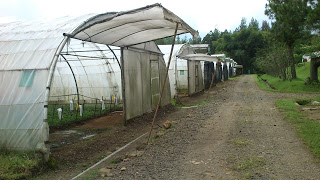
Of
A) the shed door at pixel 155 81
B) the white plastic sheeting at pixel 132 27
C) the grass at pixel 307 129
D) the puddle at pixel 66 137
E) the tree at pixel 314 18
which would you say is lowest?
the puddle at pixel 66 137

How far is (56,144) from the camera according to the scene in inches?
317

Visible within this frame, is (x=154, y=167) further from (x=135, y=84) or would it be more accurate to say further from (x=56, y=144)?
(x=135, y=84)

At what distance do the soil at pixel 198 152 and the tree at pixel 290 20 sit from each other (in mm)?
10646

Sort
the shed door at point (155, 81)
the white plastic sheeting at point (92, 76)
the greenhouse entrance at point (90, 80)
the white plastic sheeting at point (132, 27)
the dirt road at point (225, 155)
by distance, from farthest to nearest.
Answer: the white plastic sheeting at point (92, 76), the greenhouse entrance at point (90, 80), the shed door at point (155, 81), the white plastic sheeting at point (132, 27), the dirt road at point (225, 155)

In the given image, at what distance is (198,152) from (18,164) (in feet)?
11.6

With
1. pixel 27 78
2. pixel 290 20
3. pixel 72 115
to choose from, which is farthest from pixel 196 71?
pixel 27 78

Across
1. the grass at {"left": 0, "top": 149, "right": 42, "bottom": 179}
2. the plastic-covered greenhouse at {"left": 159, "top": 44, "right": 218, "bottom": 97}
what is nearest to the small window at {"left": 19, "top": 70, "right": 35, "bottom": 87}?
the grass at {"left": 0, "top": 149, "right": 42, "bottom": 179}

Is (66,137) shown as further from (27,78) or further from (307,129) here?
(307,129)

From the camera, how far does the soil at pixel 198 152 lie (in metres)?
5.18

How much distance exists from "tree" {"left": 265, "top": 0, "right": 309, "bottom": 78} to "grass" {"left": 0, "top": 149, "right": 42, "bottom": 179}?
642 inches

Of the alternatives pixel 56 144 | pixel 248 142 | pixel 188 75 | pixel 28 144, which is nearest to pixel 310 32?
pixel 188 75

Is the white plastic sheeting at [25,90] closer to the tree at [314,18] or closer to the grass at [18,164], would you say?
the grass at [18,164]

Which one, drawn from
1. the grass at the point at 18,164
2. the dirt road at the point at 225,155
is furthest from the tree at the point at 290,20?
the grass at the point at 18,164

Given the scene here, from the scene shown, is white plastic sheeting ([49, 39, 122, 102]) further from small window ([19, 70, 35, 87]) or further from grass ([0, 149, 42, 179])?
grass ([0, 149, 42, 179])
